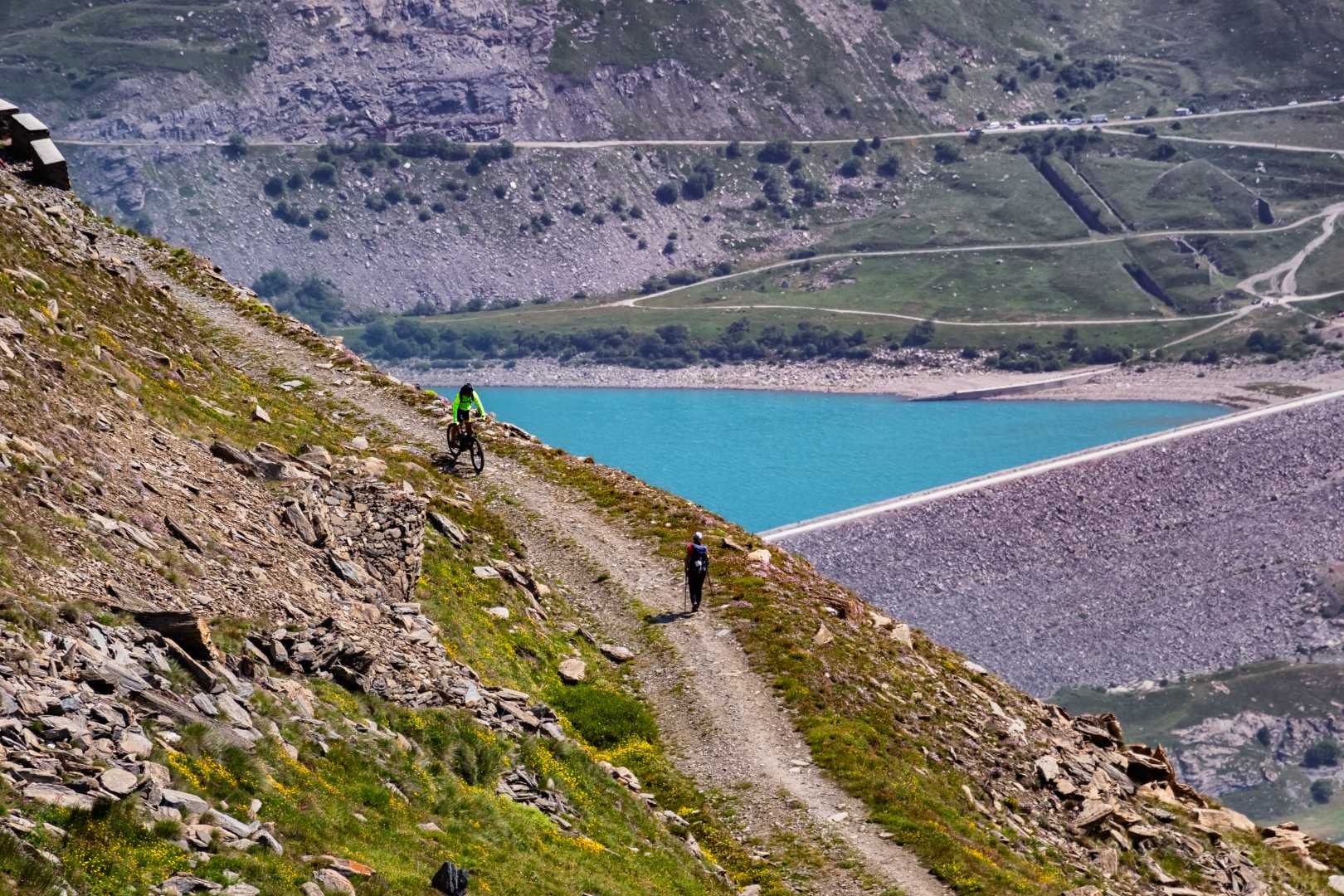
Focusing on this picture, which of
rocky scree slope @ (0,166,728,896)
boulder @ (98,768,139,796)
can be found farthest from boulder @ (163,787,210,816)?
boulder @ (98,768,139,796)

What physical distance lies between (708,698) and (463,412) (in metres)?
12.8

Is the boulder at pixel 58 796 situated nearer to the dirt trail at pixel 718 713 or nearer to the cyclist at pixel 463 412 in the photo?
the dirt trail at pixel 718 713

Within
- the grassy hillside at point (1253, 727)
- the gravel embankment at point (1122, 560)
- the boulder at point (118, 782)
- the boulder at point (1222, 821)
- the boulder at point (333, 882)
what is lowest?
the grassy hillside at point (1253, 727)

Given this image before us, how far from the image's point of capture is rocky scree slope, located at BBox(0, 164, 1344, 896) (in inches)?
636

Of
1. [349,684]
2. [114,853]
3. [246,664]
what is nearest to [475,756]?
[349,684]

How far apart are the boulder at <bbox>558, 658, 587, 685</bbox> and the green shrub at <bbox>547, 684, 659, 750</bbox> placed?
35 centimetres

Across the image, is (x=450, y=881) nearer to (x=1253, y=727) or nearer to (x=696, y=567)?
(x=696, y=567)

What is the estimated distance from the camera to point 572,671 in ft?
99.6

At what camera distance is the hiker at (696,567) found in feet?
110

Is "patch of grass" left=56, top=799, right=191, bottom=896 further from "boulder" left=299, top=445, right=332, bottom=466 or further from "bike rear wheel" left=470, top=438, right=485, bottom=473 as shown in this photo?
"bike rear wheel" left=470, top=438, right=485, bottom=473

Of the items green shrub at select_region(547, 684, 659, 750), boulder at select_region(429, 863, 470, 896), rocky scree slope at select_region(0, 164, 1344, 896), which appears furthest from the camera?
green shrub at select_region(547, 684, 659, 750)

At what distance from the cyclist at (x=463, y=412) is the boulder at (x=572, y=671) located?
10598 mm

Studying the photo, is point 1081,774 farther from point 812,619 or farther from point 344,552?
point 344,552

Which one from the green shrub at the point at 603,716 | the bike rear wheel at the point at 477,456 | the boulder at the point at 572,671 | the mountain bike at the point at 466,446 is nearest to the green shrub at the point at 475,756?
the green shrub at the point at 603,716
